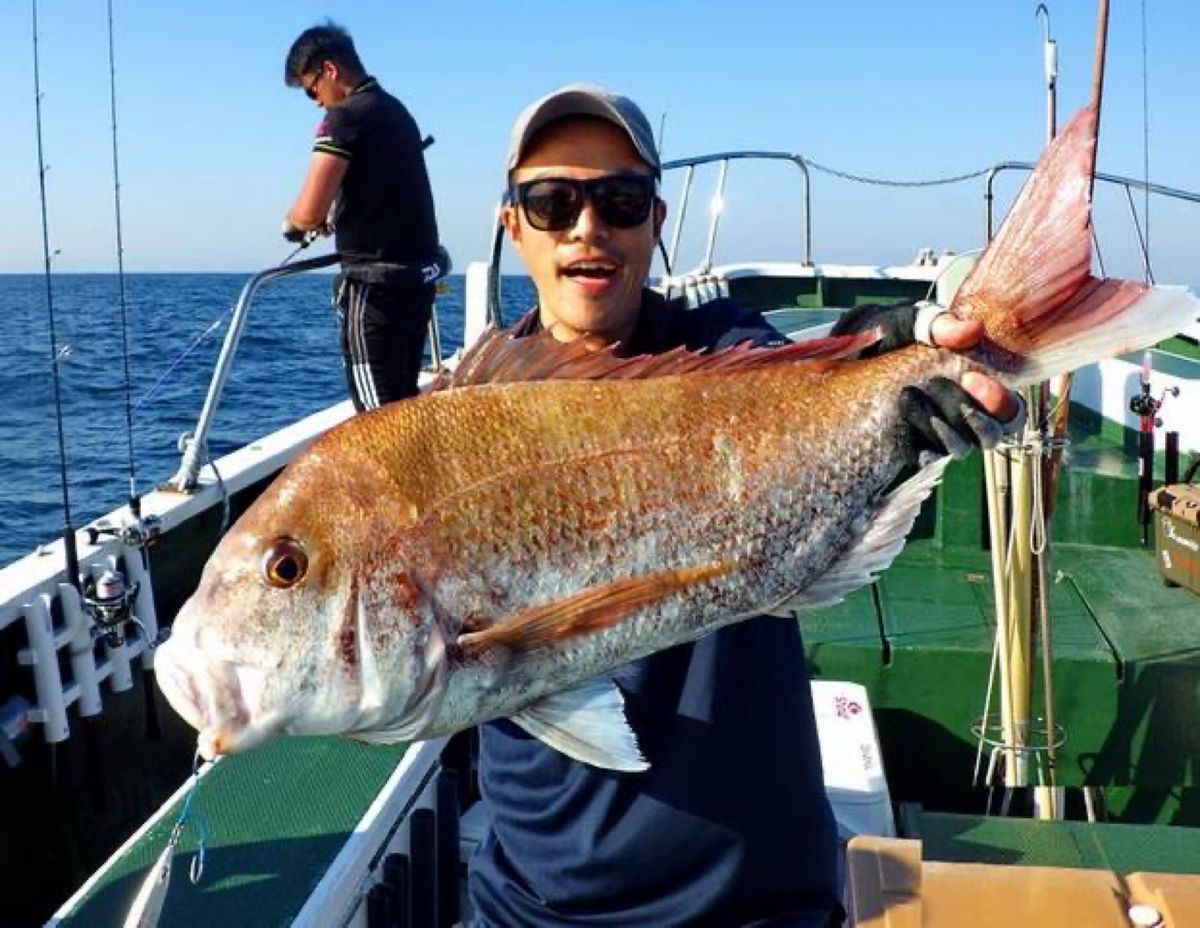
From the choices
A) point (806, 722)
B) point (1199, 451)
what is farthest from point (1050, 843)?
point (1199, 451)

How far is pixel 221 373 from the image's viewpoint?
205 inches

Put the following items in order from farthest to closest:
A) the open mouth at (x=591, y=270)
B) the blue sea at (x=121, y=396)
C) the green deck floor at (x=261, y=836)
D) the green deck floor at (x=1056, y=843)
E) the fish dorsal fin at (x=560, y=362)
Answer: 1. the blue sea at (x=121, y=396)
2. the green deck floor at (x=1056, y=843)
3. the green deck floor at (x=261, y=836)
4. the open mouth at (x=591, y=270)
5. the fish dorsal fin at (x=560, y=362)

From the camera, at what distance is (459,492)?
1.69m

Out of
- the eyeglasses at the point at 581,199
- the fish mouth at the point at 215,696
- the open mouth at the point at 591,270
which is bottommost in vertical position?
the fish mouth at the point at 215,696

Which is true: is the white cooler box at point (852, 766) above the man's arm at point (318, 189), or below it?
below

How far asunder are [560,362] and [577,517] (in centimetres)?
28

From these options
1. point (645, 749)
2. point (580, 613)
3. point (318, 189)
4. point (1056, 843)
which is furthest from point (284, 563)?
point (318, 189)

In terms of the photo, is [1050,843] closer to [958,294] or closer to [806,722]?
[806,722]

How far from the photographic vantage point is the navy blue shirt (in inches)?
82.0

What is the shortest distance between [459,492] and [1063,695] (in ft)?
12.5

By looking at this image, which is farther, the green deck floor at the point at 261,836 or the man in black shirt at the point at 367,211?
the man in black shirt at the point at 367,211

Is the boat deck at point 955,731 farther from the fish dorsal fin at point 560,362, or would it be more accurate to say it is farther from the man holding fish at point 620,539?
the fish dorsal fin at point 560,362

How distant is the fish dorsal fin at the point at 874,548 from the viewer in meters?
1.88

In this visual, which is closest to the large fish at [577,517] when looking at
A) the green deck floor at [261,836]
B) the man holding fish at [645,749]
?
the man holding fish at [645,749]
